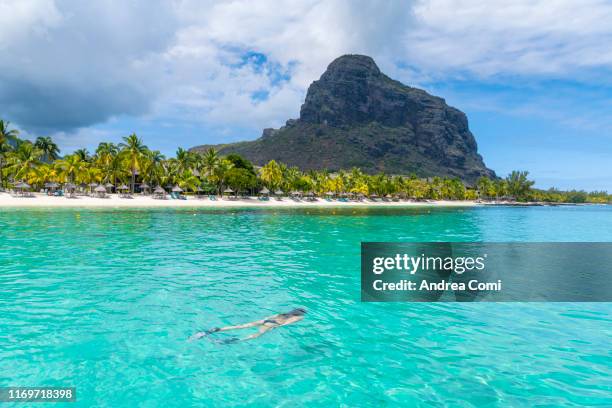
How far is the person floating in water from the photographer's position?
8664 mm

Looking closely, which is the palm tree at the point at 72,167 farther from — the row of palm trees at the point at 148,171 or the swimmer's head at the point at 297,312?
the swimmer's head at the point at 297,312

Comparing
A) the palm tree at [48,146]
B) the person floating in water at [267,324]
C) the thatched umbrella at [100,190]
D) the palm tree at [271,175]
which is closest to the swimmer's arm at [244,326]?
the person floating in water at [267,324]

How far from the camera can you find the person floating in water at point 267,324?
341 inches

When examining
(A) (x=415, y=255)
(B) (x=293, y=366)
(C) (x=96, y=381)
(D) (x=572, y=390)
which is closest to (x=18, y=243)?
(C) (x=96, y=381)

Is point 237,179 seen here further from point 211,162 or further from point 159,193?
point 159,193

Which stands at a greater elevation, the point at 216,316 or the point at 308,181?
the point at 308,181

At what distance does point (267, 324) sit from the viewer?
9469 mm

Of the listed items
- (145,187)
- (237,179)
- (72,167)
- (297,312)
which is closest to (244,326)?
(297,312)

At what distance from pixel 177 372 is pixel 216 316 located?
3.21 meters

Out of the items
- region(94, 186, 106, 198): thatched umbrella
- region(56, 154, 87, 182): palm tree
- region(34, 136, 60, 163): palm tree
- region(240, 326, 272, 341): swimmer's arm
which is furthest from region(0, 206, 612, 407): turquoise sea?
region(34, 136, 60, 163): palm tree

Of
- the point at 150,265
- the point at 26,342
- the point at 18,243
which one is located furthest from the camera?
the point at 18,243

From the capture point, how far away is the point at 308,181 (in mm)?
123062

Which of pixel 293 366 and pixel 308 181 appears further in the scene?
pixel 308 181

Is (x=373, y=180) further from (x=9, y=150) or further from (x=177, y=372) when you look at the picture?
(x=177, y=372)
